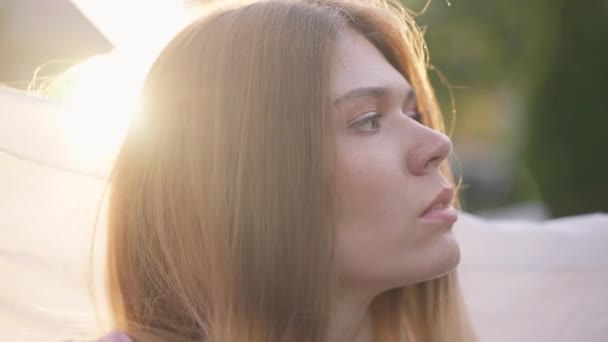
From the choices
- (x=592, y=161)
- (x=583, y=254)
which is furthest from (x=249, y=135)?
(x=592, y=161)

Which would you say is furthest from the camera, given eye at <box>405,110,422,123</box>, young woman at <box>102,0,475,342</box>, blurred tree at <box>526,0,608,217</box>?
blurred tree at <box>526,0,608,217</box>

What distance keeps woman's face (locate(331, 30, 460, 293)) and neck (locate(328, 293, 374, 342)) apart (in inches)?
1.8

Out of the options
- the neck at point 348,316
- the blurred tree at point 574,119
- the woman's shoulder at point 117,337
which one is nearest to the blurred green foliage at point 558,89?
the blurred tree at point 574,119

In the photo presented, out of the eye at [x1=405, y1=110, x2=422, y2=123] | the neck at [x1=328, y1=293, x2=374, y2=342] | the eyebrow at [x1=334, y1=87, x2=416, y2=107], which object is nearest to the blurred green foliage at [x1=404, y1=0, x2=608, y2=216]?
the eye at [x1=405, y1=110, x2=422, y2=123]

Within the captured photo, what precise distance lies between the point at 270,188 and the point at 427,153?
312 millimetres

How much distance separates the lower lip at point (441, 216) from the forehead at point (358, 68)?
26 centimetres

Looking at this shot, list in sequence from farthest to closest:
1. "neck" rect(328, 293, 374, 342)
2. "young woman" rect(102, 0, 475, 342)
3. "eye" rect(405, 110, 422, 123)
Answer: "eye" rect(405, 110, 422, 123)
"neck" rect(328, 293, 374, 342)
"young woman" rect(102, 0, 475, 342)

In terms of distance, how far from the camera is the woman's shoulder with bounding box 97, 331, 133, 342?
154 centimetres

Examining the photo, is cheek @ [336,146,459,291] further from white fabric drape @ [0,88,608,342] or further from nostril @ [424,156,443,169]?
white fabric drape @ [0,88,608,342]

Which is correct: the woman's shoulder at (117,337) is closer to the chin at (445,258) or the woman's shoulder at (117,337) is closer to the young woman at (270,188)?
the young woman at (270,188)

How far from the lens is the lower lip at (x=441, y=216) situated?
157cm

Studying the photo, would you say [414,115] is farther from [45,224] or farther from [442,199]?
[45,224]

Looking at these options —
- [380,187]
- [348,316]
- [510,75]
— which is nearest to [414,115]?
[380,187]

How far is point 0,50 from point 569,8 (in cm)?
519
